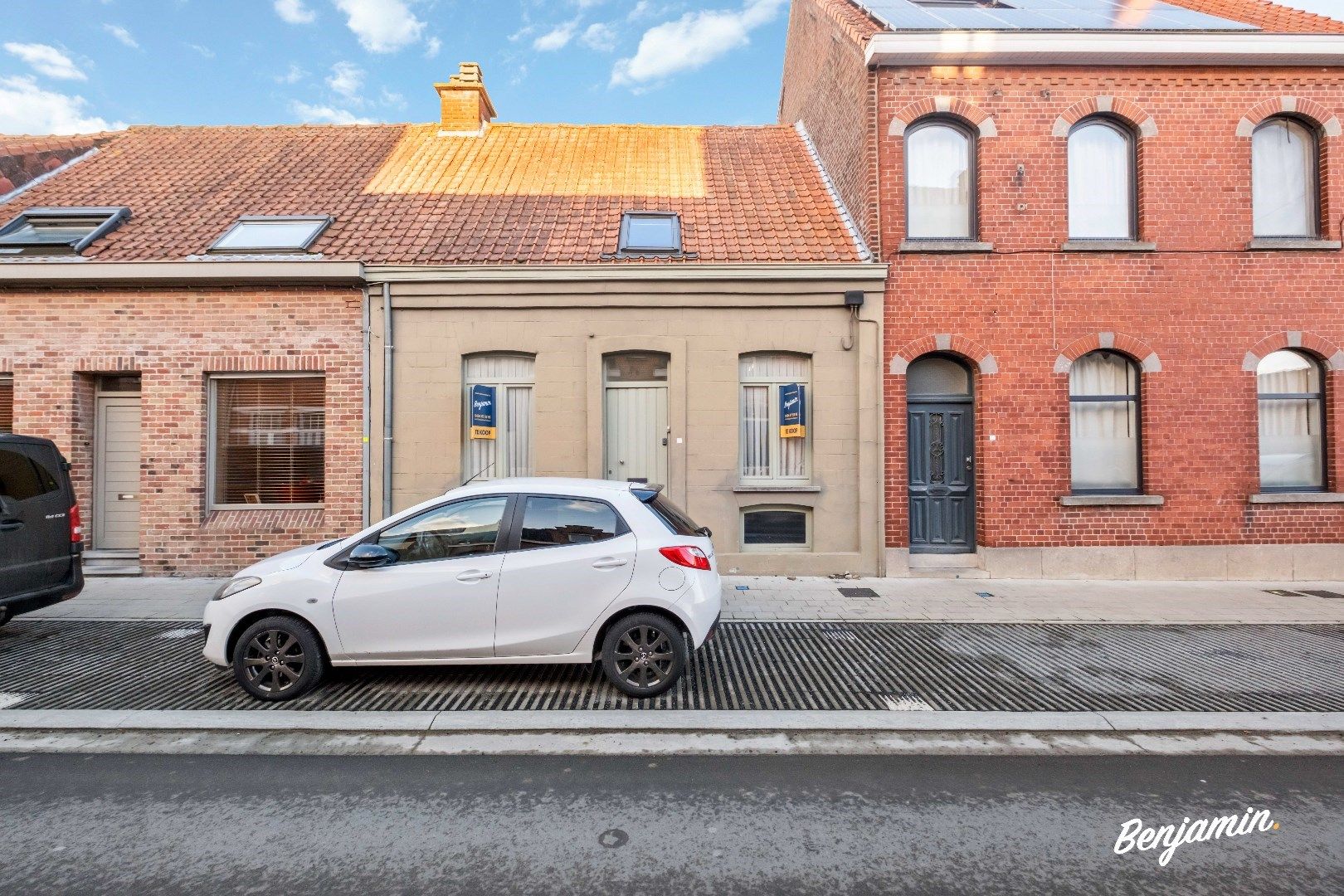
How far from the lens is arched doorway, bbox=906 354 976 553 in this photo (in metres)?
9.42

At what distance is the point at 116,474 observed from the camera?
945 centimetres

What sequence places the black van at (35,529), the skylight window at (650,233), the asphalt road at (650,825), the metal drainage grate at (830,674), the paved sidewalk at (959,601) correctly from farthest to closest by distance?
the skylight window at (650,233)
the paved sidewalk at (959,601)
the black van at (35,529)
the metal drainage grate at (830,674)
the asphalt road at (650,825)

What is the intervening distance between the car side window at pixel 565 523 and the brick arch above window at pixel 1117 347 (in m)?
7.56

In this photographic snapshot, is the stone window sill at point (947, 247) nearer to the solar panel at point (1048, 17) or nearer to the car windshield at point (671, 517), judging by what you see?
the solar panel at point (1048, 17)

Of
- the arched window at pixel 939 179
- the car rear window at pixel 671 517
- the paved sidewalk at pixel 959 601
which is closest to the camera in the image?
the car rear window at pixel 671 517

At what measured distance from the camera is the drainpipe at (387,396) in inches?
358

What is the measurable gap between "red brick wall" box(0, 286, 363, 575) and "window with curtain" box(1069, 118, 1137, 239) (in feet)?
35.0

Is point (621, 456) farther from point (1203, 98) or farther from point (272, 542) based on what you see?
point (1203, 98)

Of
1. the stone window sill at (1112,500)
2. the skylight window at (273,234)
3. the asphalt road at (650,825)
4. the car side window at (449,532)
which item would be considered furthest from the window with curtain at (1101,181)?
the skylight window at (273,234)

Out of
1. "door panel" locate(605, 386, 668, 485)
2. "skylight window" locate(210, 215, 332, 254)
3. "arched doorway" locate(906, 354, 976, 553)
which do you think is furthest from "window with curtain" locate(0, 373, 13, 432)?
"arched doorway" locate(906, 354, 976, 553)

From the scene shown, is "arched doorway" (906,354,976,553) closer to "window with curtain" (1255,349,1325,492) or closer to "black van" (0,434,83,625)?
"window with curtain" (1255,349,1325,492)

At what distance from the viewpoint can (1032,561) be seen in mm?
9117

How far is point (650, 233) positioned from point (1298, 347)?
9501 mm

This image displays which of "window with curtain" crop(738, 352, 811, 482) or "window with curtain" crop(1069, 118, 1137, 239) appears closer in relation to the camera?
"window with curtain" crop(738, 352, 811, 482)
